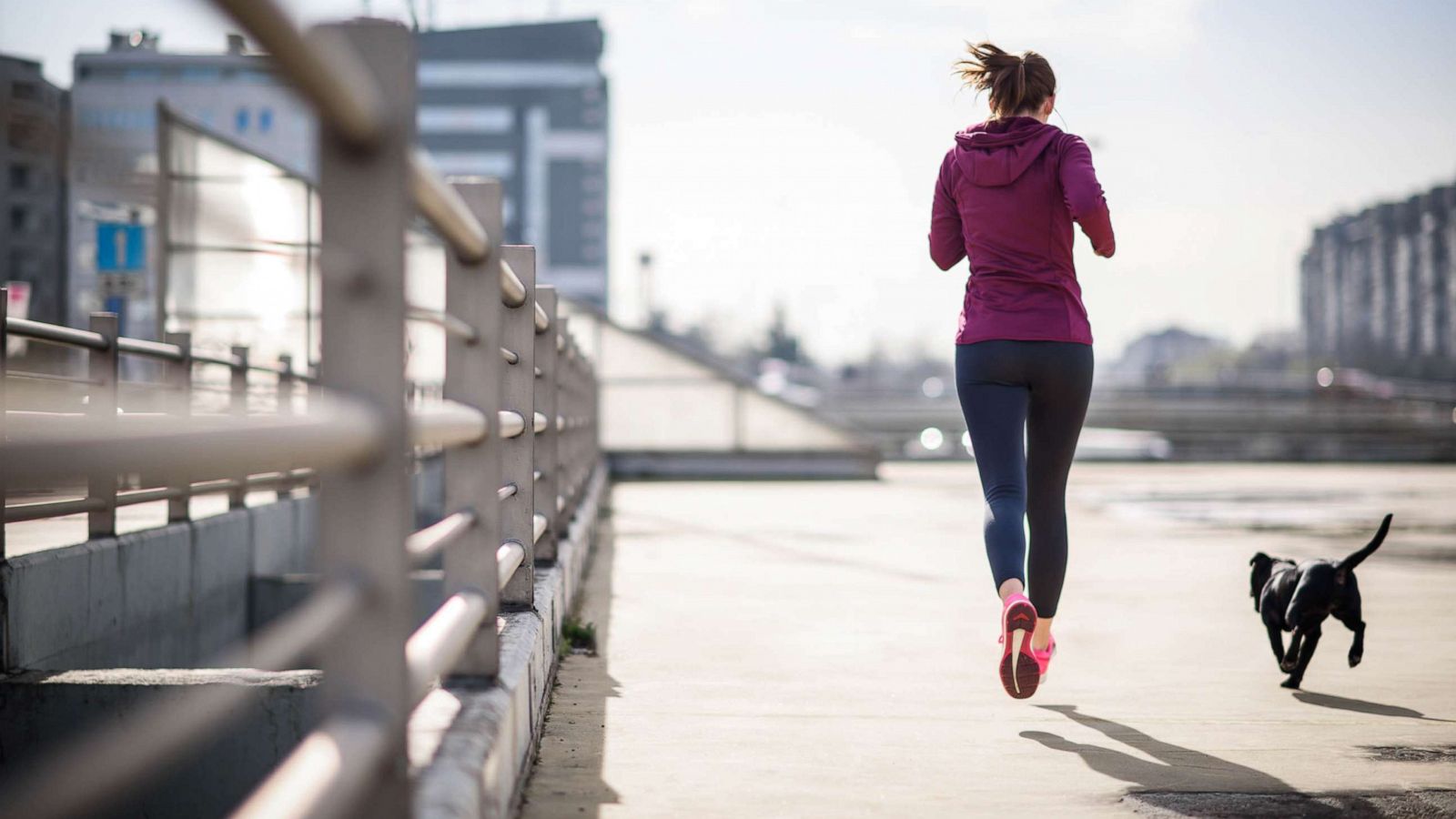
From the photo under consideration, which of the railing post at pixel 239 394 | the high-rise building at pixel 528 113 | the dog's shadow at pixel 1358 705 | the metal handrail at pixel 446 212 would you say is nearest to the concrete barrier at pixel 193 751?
the metal handrail at pixel 446 212

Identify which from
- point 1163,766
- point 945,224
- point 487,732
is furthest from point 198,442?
point 945,224

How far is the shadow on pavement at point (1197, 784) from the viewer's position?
3.11 metres

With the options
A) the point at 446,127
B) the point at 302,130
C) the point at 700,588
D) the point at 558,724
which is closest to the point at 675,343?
the point at 700,588

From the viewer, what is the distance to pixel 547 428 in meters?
5.44

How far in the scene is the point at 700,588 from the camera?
7.65 meters

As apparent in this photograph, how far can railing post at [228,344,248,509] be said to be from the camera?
8578 mm

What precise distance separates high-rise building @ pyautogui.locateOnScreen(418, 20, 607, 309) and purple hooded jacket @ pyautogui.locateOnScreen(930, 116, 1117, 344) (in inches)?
4427

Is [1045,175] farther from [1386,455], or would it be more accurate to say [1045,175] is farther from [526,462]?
[1386,455]

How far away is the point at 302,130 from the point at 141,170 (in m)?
86.9

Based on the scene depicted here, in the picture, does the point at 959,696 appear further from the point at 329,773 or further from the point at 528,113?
the point at 528,113

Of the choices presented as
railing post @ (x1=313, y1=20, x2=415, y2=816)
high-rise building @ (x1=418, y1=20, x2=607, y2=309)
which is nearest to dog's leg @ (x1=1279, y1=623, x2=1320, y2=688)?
railing post @ (x1=313, y1=20, x2=415, y2=816)

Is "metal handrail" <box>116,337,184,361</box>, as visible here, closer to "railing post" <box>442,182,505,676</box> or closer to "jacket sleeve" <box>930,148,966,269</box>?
"jacket sleeve" <box>930,148,966,269</box>

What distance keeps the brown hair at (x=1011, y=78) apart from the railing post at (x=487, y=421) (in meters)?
1.97

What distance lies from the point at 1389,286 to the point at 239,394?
144 meters
